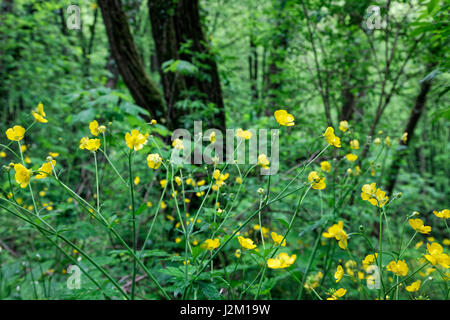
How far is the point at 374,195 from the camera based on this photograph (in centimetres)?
83

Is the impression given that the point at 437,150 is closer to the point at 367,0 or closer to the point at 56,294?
the point at 367,0

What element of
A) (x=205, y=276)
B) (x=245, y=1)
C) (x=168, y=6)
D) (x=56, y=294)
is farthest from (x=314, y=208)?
(x=245, y=1)

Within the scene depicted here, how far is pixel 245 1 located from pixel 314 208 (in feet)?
19.9

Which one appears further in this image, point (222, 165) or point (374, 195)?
point (222, 165)

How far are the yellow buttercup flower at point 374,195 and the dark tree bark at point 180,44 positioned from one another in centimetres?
189

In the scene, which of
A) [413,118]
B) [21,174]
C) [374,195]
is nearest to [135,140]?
[21,174]

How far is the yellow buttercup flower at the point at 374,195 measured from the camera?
0.81 meters

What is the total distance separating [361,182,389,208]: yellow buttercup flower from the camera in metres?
0.81

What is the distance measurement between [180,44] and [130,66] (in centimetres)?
55

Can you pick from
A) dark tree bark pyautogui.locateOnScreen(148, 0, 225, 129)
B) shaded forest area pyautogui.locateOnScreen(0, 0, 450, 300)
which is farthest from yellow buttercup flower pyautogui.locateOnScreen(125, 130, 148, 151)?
dark tree bark pyautogui.locateOnScreen(148, 0, 225, 129)

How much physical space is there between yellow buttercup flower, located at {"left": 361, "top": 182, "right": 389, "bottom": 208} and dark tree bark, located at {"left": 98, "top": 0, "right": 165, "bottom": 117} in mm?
2156

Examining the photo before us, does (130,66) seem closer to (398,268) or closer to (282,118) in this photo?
(282,118)

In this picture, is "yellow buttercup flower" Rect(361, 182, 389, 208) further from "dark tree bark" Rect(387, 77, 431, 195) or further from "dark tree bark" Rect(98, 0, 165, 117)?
"dark tree bark" Rect(387, 77, 431, 195)

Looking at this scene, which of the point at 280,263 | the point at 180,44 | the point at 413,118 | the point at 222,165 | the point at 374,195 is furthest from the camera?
the point at 413,118
